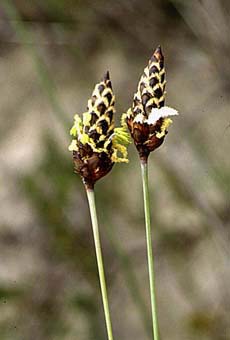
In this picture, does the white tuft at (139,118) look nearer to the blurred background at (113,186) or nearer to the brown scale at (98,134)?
the brown scale at (98,134)

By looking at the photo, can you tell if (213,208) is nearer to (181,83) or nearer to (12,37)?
(181,83)

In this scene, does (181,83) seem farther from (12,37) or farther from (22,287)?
(22,287)

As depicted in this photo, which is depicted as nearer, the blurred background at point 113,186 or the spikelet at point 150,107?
the spikelet at point 150,107

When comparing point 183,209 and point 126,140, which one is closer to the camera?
point 126,140

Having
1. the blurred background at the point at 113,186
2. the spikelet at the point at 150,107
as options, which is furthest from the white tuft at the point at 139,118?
the blurred background at the point at 113,186

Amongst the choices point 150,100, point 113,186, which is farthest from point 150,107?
point 113,186

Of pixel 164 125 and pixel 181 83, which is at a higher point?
pixel 181 83

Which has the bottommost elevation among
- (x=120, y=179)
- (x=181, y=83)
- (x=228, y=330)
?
(x=228, y=330)

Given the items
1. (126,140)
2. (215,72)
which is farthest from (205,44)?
(126,140)

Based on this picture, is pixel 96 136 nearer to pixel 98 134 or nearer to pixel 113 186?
pixel 98 134
